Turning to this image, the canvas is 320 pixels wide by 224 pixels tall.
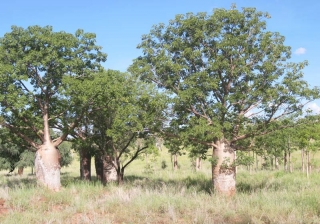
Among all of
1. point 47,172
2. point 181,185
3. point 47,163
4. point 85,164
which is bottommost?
point 181,185

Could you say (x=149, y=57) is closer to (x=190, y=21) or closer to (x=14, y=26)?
(x=190, y=21)

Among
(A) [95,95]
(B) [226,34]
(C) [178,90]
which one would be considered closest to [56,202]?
(A) [95,95]

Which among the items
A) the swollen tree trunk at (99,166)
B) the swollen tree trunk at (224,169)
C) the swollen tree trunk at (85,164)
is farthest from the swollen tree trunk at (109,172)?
the swollen tree trunk at (224,169)

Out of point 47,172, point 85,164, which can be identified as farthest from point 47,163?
point 85,164

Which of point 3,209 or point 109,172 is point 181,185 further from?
point 3,209

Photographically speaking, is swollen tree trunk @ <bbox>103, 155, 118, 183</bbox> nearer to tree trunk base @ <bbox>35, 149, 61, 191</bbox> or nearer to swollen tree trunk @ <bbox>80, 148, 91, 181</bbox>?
swollen tree trunk @ <bbox>80, 148, 91, 181</bbox>

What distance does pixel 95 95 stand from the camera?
16.3m

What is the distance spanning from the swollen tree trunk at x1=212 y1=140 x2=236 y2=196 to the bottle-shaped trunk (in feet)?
24.0

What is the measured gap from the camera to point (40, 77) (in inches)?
658

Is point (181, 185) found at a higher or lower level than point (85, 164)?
lower

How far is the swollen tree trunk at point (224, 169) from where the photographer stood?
15.0 m

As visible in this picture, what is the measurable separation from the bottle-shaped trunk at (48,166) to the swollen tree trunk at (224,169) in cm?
731

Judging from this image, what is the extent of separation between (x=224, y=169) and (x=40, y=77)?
31.2ft

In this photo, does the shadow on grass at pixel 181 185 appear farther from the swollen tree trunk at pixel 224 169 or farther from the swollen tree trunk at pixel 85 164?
the swollen tree trunk at pixel 85 164
